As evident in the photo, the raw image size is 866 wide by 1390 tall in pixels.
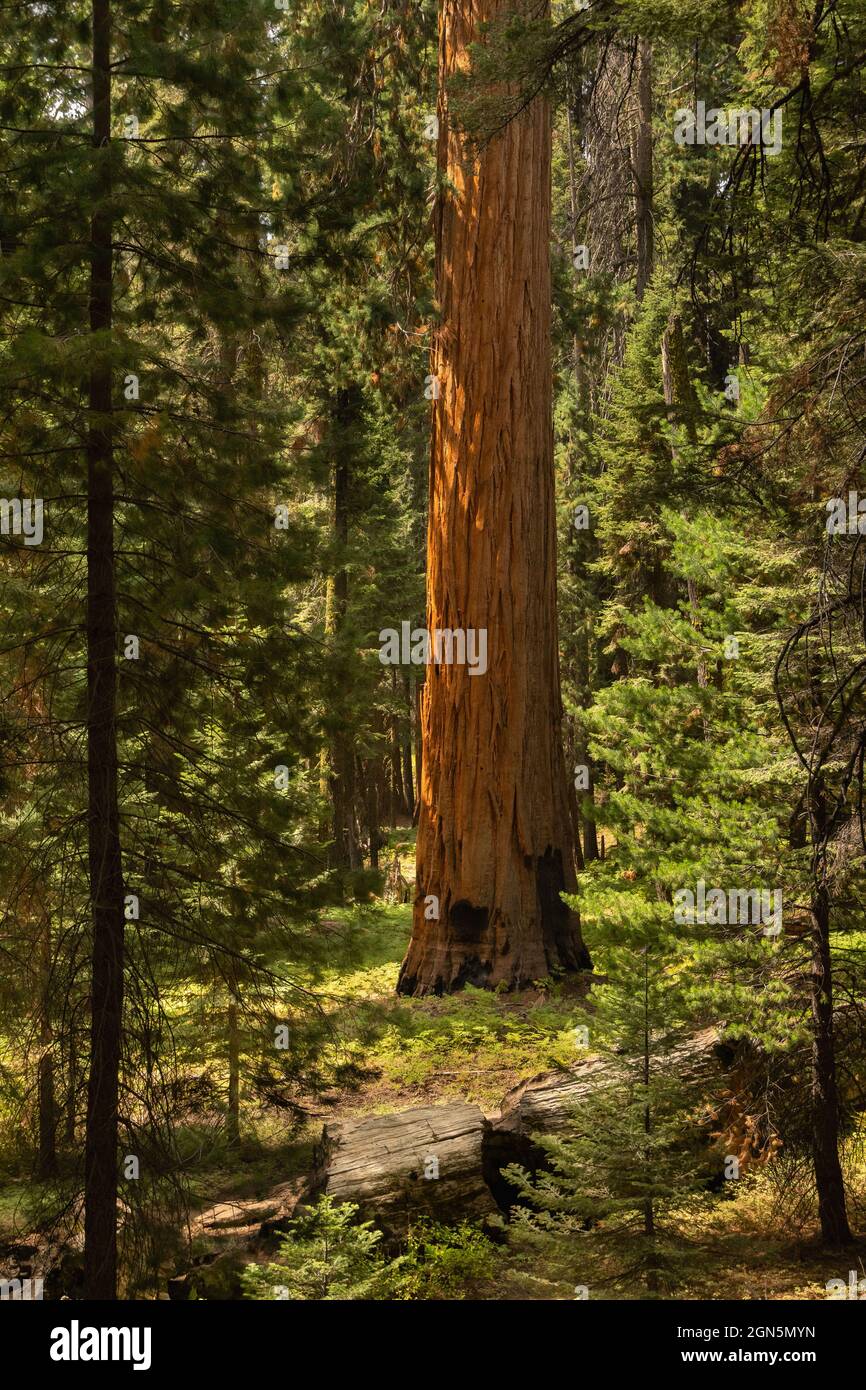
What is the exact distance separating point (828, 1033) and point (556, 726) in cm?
479

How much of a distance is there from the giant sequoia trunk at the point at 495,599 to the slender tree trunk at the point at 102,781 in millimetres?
4861

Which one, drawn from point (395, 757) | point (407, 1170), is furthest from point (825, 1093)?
point (395, 757)

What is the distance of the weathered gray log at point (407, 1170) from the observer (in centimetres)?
598

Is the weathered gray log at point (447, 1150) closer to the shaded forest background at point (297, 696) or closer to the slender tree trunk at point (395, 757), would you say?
the shaded forest background at point (297, 696)

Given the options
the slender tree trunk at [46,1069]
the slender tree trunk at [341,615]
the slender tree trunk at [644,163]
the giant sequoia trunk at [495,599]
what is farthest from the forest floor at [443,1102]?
the slender tree trunk at [644,163]

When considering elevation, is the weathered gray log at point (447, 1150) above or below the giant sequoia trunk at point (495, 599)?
below

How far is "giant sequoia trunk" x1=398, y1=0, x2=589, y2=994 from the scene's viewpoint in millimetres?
9773

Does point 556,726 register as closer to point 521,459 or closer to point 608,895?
point 521,459

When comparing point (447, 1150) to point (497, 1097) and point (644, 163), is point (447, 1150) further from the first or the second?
point (644, 163)

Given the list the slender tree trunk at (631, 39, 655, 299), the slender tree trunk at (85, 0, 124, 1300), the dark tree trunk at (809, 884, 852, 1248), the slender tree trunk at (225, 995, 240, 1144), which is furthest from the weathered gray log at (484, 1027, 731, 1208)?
the slender tree trunk at (631, 39, 655, 299)

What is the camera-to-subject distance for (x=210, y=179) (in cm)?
566

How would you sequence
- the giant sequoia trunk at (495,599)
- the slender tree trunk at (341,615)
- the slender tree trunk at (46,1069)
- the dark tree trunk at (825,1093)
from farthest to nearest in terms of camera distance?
the slender tree trunk at (341,615), the giant sequoia trunk at (495,599), the dark tree trunk at (825,1093), the slender tree trunk at (46,1069)

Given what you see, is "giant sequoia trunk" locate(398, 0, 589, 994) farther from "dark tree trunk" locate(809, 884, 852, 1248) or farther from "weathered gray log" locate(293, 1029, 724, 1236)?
"dark tree trunk" locate(809, 884, 852, 1248)
